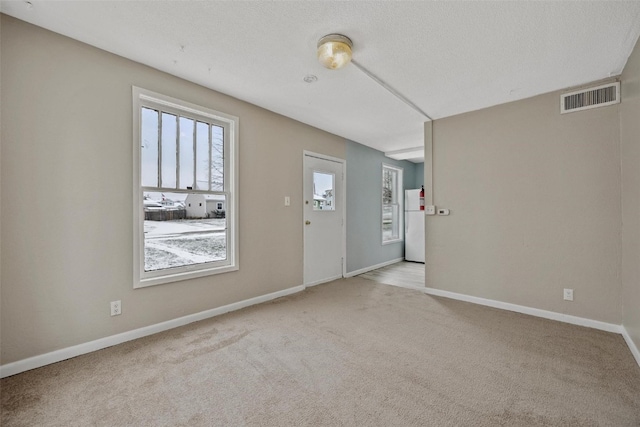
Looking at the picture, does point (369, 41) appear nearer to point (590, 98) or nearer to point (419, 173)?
point (590, 98)

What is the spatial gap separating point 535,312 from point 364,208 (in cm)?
296

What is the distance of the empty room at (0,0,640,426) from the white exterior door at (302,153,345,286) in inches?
15.0

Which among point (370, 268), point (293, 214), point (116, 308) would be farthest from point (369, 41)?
point (370, 268)

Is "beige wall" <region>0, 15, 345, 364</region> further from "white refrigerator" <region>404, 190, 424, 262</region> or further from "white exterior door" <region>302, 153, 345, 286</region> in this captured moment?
"white refrigerator" <region>404, 190, 424, 262</region>

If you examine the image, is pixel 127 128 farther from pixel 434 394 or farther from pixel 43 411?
pixel 434 394

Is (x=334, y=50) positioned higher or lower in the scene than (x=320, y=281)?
higher

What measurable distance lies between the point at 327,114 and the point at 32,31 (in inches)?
109

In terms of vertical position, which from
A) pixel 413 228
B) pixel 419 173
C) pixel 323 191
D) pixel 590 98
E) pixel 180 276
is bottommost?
pixel 180 276

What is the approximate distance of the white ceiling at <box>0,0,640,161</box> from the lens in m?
1.84

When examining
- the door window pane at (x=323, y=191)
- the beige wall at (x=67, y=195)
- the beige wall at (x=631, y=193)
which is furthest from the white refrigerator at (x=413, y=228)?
the beige wall at (x=67, y=195)

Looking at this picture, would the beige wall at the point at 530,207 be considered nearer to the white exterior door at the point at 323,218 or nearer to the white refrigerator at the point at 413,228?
the white exterior door at the point at 323,218

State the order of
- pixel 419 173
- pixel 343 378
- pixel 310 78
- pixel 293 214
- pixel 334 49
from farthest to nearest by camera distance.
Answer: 1. pixel 419 173
2. pixel 293 214
3. pixel 310 78
4. pixel 334 49
5. pixel 343 378

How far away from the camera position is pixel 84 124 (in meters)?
2.24

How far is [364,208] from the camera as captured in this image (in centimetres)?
533
